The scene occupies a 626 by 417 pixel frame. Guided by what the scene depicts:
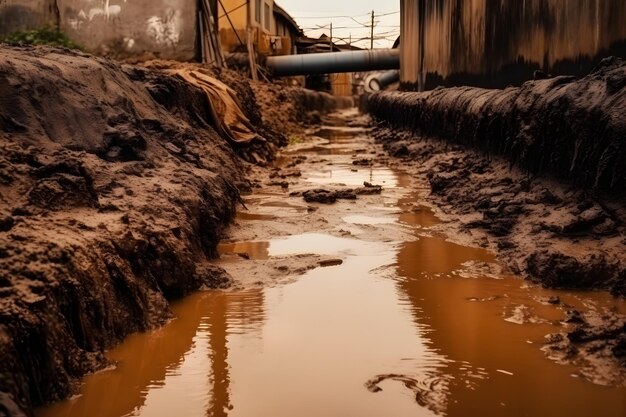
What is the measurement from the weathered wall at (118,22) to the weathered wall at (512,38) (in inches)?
166

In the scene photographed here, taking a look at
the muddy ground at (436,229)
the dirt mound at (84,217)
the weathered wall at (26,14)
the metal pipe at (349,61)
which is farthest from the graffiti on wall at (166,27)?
the metal pipe at (349,61)

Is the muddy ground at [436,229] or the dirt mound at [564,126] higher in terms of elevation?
the dirt mound at [564,126]

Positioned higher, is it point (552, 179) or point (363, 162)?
point (552, 179)

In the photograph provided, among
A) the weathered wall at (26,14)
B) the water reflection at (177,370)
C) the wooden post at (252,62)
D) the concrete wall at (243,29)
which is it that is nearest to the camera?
the water reflection at (177,370)

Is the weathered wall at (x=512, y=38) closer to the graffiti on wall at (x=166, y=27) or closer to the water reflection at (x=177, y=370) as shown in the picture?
the water reflection at (x=177, y=370)

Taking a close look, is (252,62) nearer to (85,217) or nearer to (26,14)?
(26,14)

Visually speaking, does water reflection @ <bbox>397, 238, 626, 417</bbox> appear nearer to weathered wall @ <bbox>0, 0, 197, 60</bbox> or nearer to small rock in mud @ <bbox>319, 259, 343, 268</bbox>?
small rock in mud @ <bbox>319, 259, 343, 268</bbox>

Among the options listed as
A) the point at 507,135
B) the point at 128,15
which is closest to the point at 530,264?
the point at 507,135

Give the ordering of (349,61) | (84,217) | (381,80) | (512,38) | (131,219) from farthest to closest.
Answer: (381,80) < (349,61) < (512,38) < (131,219) < (84,217)

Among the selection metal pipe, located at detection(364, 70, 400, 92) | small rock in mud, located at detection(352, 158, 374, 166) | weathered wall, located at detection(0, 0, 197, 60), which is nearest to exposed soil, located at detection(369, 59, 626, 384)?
small rock in mud, located at detection(352, 158, 374, 166)

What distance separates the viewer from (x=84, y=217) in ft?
10.3

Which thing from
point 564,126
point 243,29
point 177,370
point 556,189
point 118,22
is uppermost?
point 243,29

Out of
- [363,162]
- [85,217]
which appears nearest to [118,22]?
[363,162]

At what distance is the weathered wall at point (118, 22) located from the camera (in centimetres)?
1204
